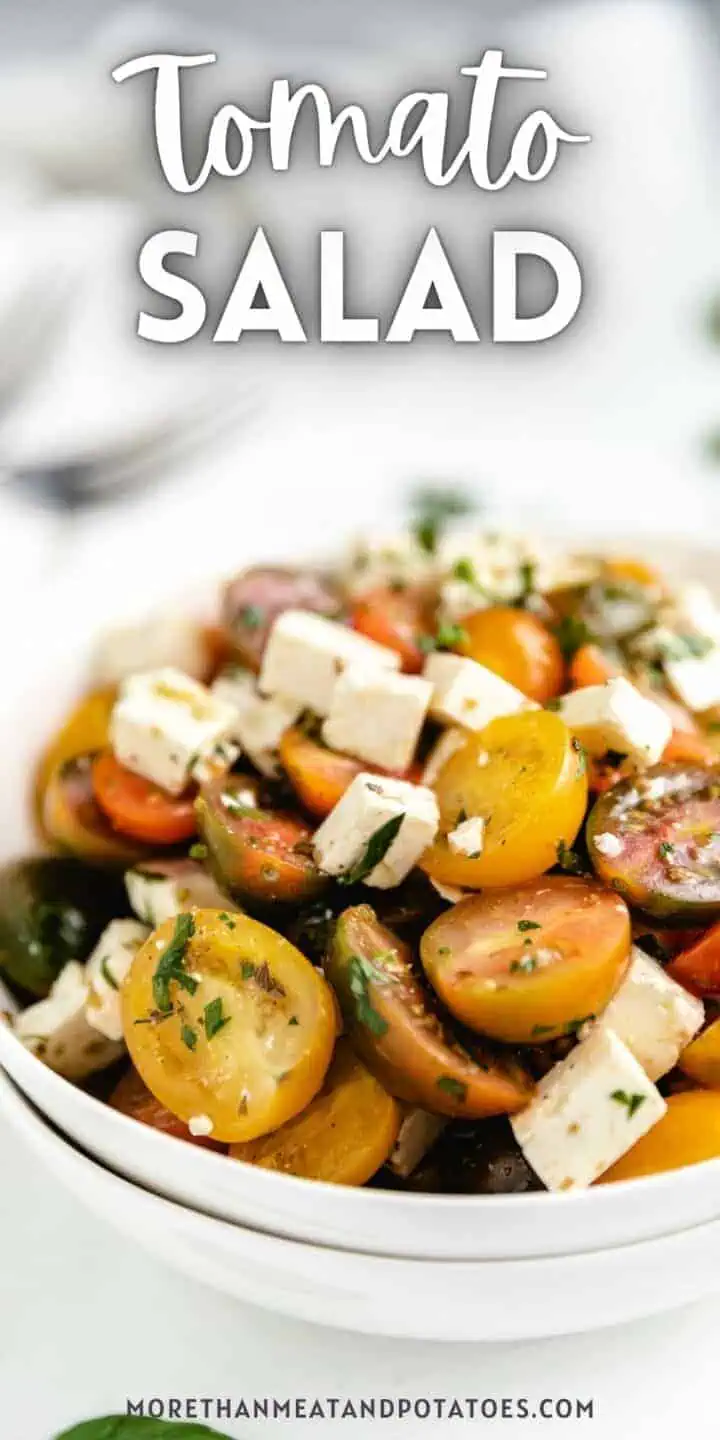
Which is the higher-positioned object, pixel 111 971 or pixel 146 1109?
pixel 111 971

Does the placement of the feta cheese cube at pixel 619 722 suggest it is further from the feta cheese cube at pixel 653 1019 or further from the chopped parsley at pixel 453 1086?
the chopped parsley at pixel 453 1086

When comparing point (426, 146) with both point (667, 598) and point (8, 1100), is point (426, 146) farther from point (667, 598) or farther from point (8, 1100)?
point (8, 1100)

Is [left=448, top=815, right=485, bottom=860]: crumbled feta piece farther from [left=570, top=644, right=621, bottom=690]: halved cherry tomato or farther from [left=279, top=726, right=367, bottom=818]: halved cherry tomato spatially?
[left=570, top=644, right=621, bottom=690]: halved cherry tomato

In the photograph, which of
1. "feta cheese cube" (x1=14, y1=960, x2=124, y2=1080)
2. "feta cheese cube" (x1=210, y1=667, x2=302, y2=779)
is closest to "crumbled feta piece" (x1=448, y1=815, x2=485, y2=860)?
"feta cheese cube" (x1=210, y1=667, x2=302, y2=779)

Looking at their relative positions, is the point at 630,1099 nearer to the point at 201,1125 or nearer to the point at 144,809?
the point at 201,1125

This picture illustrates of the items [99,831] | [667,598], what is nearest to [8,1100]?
[99,831]

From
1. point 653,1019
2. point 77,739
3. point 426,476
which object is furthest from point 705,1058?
point 426,476

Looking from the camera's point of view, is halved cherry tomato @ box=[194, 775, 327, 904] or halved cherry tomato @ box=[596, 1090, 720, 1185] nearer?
halved cherry tomato @ box=[596, 1090, 720, 1185]
